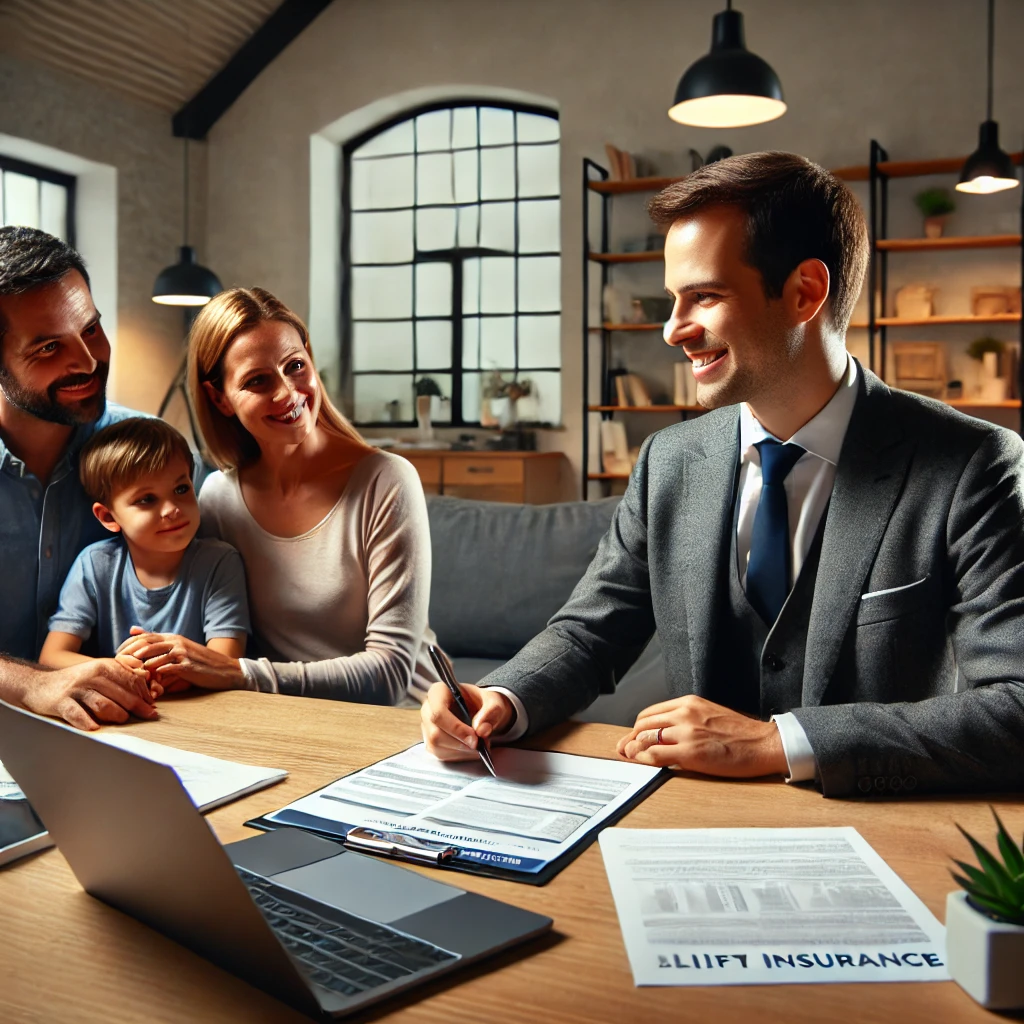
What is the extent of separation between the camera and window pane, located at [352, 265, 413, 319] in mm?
7586

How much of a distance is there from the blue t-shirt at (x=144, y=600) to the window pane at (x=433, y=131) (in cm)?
609

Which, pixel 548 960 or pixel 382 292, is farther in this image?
pixel 382 292

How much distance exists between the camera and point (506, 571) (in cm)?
306

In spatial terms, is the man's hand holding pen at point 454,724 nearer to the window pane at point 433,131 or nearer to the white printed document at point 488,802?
the white printed document at point 488,802

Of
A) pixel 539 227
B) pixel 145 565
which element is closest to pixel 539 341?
pixel 539 227

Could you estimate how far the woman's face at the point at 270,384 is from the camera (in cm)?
192

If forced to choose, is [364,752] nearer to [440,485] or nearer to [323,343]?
[440,485]

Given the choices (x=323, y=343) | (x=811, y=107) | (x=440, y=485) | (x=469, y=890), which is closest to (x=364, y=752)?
(x=469, y=890)

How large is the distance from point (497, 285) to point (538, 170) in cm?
79

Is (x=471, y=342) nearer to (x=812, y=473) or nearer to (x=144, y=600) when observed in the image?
(x=144, y=600)

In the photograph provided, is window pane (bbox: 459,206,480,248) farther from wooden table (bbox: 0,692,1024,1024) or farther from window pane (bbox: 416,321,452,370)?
wooden table (bbox: 0,692,1024,1024)

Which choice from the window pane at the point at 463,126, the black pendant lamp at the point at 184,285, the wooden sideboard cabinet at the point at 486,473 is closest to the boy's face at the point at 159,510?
the wooden sideboard cabinet at the point at 486,473

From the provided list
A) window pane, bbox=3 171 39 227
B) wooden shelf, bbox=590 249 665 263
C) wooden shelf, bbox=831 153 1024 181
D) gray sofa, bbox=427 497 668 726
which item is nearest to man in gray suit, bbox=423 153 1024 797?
gray sofa, bbox=427 497 668 726

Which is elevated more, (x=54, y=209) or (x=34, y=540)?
(x=54, y=209)
